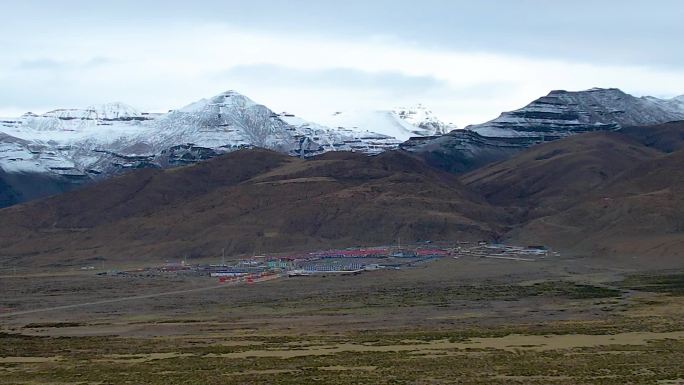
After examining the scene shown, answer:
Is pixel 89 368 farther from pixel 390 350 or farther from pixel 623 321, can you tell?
pixel 623 321

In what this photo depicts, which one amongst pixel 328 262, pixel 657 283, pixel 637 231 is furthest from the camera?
pixel 637 231

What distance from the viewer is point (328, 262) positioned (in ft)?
576

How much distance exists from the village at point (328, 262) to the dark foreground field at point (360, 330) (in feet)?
31.4

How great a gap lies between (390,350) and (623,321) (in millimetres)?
23683

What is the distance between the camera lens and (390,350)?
6906 cm

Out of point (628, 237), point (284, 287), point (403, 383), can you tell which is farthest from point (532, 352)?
point (628, 237)

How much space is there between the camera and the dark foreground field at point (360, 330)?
6047cm

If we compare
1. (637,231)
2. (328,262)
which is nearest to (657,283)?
(637,231)

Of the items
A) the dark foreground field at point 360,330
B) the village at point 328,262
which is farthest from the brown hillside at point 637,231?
the dark foreground field at point 360,330

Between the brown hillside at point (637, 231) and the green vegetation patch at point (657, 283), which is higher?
the brown hillside at point (637, 231)

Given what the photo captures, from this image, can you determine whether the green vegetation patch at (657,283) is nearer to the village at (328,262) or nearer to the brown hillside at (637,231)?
the brown hillside at (637,231)

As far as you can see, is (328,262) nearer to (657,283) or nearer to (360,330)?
(657,283)

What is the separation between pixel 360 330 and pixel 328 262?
9163 centimetres

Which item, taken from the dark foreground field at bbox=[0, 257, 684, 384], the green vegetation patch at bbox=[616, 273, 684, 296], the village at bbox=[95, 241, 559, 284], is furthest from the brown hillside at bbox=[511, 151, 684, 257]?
the green vegetation patch at bbox=[616, 273, 684, 296]
